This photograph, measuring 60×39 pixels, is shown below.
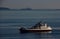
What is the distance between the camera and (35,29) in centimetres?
4166

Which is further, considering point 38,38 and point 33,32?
point 33,32

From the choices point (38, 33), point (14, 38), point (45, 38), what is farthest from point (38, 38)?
point (38, 33)

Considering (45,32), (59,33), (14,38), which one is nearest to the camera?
(14,38)

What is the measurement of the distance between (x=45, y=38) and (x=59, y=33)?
17.6 feet

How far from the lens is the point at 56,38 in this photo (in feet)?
105

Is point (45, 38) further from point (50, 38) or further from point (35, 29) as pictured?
point (35, 29)

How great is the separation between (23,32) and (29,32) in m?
2.10

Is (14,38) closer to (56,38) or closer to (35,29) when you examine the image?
(56,38)

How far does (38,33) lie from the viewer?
3953 centimetres

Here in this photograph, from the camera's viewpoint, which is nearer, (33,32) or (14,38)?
(14,38)

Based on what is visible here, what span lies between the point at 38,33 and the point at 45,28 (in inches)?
73.4

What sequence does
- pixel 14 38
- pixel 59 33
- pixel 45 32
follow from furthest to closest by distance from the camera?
pixel 45 32, pixel 59 33, pixel 14 38

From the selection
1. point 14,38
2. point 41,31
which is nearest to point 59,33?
point 41,31

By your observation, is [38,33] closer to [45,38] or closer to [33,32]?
[33,32]
